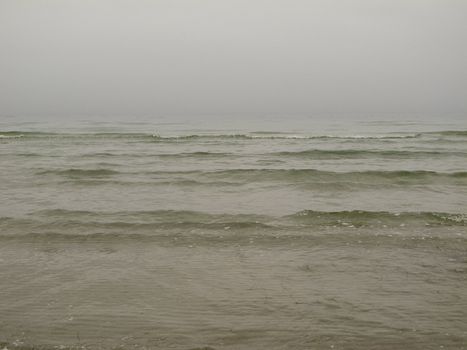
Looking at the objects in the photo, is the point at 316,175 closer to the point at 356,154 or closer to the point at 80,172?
the point at 356,154

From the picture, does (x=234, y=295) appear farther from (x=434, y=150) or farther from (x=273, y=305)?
(x=434, y=150)

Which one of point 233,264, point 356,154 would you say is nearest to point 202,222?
point 233,264

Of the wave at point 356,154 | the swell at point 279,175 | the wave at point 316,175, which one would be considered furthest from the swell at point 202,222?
the wave at point 356,154

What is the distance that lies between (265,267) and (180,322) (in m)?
1.96

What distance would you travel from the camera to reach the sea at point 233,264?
431 cm

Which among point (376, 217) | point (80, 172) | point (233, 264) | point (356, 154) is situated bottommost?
point (233, 264)

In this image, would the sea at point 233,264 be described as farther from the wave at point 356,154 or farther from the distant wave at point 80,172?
the wave at point 356,154

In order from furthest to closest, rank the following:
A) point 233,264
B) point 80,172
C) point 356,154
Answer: point 356,154 < point 80,172 < point 233,264

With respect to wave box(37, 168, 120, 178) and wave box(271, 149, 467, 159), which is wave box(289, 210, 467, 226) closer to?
wave box(37, 168, 120, 178)

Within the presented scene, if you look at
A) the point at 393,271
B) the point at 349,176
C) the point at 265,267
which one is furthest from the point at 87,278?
the point at 349,176

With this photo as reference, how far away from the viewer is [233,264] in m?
6.35

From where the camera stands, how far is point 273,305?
491 centimetres

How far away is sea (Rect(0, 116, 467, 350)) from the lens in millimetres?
4309

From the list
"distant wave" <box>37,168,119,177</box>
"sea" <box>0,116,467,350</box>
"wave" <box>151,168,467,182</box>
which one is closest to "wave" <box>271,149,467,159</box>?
"wave" <box>151,168,467,182</box>
